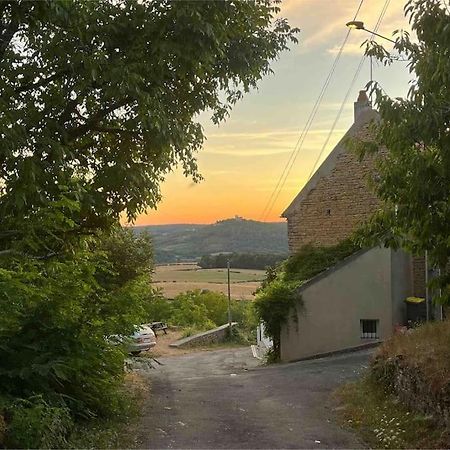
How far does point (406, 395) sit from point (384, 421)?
776mm

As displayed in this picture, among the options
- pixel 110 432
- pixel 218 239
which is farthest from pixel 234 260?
pixel 110 432

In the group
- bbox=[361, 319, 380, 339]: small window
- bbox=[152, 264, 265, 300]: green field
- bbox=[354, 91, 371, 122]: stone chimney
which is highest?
bbox=[354, 91, 371, 122]: stone chimney

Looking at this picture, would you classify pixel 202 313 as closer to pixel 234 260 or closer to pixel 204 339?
pixel 204 339

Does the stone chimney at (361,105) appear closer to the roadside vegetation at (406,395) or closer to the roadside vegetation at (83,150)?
the roadside vegetation at (406,395)

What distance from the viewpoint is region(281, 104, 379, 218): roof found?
23469 mm

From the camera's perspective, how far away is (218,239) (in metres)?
68.8

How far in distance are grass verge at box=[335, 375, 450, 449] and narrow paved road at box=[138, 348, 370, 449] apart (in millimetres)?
289

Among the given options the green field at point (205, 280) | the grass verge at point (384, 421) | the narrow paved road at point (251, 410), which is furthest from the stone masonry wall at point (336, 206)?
the green field at point (205, 280)

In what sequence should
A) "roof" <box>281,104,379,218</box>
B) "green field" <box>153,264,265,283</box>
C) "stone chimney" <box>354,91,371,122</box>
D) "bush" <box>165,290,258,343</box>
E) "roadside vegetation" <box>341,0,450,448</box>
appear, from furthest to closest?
"green field" <box>153,264,265,283</box>, "bush" <box>165,290,258,343</box>, "stone chimney" <box>354,91,371,122</box>, "roof" <box>281,104,379,218</box>, "roadside vegetation" <box>341,0,450,448</box>

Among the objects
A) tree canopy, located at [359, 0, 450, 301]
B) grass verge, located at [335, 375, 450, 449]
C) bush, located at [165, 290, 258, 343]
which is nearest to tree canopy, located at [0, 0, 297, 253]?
tree canopy, located at [359, 0, 450, 301]

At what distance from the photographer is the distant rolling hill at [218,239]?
56.1 metres

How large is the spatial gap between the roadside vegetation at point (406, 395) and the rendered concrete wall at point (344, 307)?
8.26 m

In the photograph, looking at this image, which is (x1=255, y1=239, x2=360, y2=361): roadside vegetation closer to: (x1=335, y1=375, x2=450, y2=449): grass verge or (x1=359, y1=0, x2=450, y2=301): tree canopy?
(x1=335, y1=375, x2=450, y2=449): grass verge

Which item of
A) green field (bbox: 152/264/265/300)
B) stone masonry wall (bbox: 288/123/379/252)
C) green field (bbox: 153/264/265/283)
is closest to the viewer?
stone masonry wall (bbox: 288/123/379/252)
